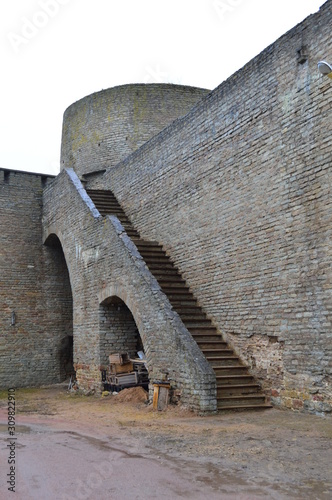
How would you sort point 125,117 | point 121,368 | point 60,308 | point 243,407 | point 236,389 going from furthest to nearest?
point 125,117 → point 60,308 → point 121,368 → point 236,389 → point 243,407

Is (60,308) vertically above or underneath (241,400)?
above

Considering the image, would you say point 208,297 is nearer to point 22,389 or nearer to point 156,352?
point 156,352

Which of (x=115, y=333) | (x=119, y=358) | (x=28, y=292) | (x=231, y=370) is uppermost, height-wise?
(x=28, y=292)

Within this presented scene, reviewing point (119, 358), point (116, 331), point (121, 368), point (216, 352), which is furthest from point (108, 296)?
point (216, 352)

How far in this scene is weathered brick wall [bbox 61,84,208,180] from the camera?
18359mm

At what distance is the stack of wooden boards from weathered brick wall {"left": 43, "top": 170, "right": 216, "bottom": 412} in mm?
677

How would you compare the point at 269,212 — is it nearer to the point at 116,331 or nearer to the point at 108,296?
the point at 108,296

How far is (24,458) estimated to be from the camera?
5.64 m

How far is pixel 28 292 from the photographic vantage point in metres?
16.1

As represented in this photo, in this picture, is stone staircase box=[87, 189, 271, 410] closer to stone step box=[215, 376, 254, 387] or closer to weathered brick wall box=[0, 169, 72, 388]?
stone step box=[215, 376, 254, 387]

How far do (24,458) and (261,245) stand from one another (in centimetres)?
544

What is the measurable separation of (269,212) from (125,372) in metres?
5.16

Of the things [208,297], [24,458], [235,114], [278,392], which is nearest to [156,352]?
[208,297]

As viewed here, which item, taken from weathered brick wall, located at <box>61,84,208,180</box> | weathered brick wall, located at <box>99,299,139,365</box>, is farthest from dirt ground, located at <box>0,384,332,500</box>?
weathered brick wall, located at <box>61,84,208,180</box>
